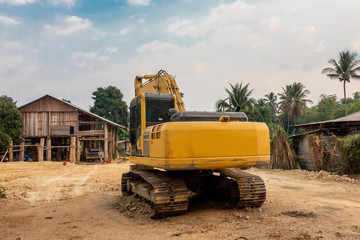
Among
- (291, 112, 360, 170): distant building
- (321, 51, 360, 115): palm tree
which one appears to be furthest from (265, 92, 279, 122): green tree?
(291, 112, 360, 170): distant building

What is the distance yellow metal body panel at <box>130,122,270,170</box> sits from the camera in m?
5.72

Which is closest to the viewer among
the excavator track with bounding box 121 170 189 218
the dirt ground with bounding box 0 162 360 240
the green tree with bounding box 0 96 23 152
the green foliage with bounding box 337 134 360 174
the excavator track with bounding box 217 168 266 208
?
the dirt ground with bounding box 0 162 360 240

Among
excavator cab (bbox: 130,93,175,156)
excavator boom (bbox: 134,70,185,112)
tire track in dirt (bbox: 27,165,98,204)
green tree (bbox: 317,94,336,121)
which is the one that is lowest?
tire track in dirt (bbox: 27,165,98,204)

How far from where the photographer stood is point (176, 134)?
5.74 m

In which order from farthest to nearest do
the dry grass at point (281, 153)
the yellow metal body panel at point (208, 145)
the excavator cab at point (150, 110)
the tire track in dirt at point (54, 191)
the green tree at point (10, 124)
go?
the green tree at point (10, 124), the dry grass at point (281, 153), the tire track in dirt at point (54, 191), the excavator cab at point (150, 110), the yellow metal body panel at point (208, 145)

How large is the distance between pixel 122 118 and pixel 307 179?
41.8m

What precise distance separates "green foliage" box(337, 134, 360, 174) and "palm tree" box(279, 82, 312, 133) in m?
42.6

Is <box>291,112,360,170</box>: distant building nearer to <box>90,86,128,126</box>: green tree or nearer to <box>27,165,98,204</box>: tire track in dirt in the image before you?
<box>27,165,98,204</box>: tire track in dirt

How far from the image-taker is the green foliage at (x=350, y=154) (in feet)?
42.0

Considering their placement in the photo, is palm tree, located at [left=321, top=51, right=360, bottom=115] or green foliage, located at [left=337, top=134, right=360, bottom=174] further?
palm tree, located at [left=321, top=51, right=360, bottom=115]

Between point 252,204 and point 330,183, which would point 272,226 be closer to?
point 252,204

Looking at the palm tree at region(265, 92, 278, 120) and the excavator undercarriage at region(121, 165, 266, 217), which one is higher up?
the palm tree at region(265, 92, 278, 120)

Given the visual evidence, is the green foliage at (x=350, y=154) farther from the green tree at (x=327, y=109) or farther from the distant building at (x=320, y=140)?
the green tree at (x=327, y=109)

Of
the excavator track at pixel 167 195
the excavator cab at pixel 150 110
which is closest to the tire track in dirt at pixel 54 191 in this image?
the excavator cab at pixel 150 110
